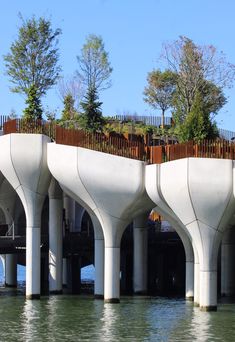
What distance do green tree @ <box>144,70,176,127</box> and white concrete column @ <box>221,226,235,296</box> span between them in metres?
24.6

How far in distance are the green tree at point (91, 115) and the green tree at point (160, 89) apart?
20509mm

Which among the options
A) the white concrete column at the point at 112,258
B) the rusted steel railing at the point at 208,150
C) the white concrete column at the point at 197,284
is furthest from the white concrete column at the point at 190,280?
the rusted steel railing at the point at 208,150

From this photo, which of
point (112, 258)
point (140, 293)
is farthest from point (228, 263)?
point (112, 258)

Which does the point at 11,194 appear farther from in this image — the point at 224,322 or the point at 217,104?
the point at 224,322

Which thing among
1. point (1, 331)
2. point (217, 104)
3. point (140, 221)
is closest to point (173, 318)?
point (1, 331)

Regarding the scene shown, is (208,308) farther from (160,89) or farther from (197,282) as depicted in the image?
(160,89)

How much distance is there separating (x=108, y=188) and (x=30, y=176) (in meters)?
5.60

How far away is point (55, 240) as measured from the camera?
5469cm

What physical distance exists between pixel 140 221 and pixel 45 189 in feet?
25.4

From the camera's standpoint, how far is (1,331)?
126ft

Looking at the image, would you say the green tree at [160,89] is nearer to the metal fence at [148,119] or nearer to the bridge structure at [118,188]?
the metal fence at [148,119]

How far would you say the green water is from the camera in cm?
3688

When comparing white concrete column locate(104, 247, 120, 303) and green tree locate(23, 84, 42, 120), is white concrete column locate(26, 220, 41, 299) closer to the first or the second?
white concrete column locate(104, 247, 120, 303)

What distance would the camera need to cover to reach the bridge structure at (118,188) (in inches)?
1736
